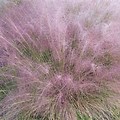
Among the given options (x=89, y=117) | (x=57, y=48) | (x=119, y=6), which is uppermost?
(x=119, y=6)

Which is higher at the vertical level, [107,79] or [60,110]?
[107,79]

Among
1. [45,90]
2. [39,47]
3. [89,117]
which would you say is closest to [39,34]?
[39,47]

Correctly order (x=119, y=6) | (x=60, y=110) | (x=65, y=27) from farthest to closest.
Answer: (x=119, y=6) < (x=65, y=27) < (x=60, y=110)

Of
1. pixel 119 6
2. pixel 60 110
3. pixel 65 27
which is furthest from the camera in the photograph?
pixel 119 6

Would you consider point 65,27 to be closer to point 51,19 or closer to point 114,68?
point 51,19

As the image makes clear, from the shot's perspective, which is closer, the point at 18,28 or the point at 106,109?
the point at 106,109

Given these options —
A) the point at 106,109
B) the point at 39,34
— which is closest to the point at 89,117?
the point at 106,109

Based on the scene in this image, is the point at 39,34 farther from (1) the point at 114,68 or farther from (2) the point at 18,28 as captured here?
(1) the point at 114,68
